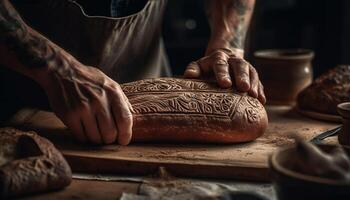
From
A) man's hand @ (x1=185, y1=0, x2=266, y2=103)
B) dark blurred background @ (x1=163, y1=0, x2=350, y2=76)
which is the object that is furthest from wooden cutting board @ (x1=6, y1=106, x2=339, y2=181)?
dark blurred background @ (x1=163, y1=0, x2=350, y2=76)

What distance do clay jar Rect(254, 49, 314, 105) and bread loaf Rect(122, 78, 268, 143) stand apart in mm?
582

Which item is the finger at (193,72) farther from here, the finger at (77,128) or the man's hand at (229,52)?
the finger at (77,128)

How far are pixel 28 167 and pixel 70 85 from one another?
1.38 ft

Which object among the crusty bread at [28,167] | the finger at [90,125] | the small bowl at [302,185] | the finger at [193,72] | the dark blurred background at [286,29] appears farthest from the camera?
the dark blurred background at [286,29]

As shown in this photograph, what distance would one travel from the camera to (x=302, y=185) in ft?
4.30

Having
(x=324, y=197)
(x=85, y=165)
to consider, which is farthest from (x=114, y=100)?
(x=324, y=197)

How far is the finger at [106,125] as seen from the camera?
6.27 ft

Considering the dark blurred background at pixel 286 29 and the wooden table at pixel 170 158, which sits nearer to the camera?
the wooden table at pixel 170 158

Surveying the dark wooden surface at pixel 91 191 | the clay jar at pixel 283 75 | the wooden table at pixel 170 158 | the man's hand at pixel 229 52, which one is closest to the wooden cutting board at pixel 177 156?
the wooden table at pixel 170 158

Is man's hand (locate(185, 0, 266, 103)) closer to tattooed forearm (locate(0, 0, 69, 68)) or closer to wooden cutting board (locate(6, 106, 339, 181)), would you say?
wooden cutting board (locate(6, 106, 339, 181))

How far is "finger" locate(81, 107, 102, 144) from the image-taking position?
1918mm

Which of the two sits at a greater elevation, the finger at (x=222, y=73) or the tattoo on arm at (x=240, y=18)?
the tattoo on arm at (x=240, y=18)

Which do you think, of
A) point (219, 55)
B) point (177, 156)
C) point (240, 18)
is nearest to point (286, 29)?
point (240, 18)

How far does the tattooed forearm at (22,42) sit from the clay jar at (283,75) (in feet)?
3.34
